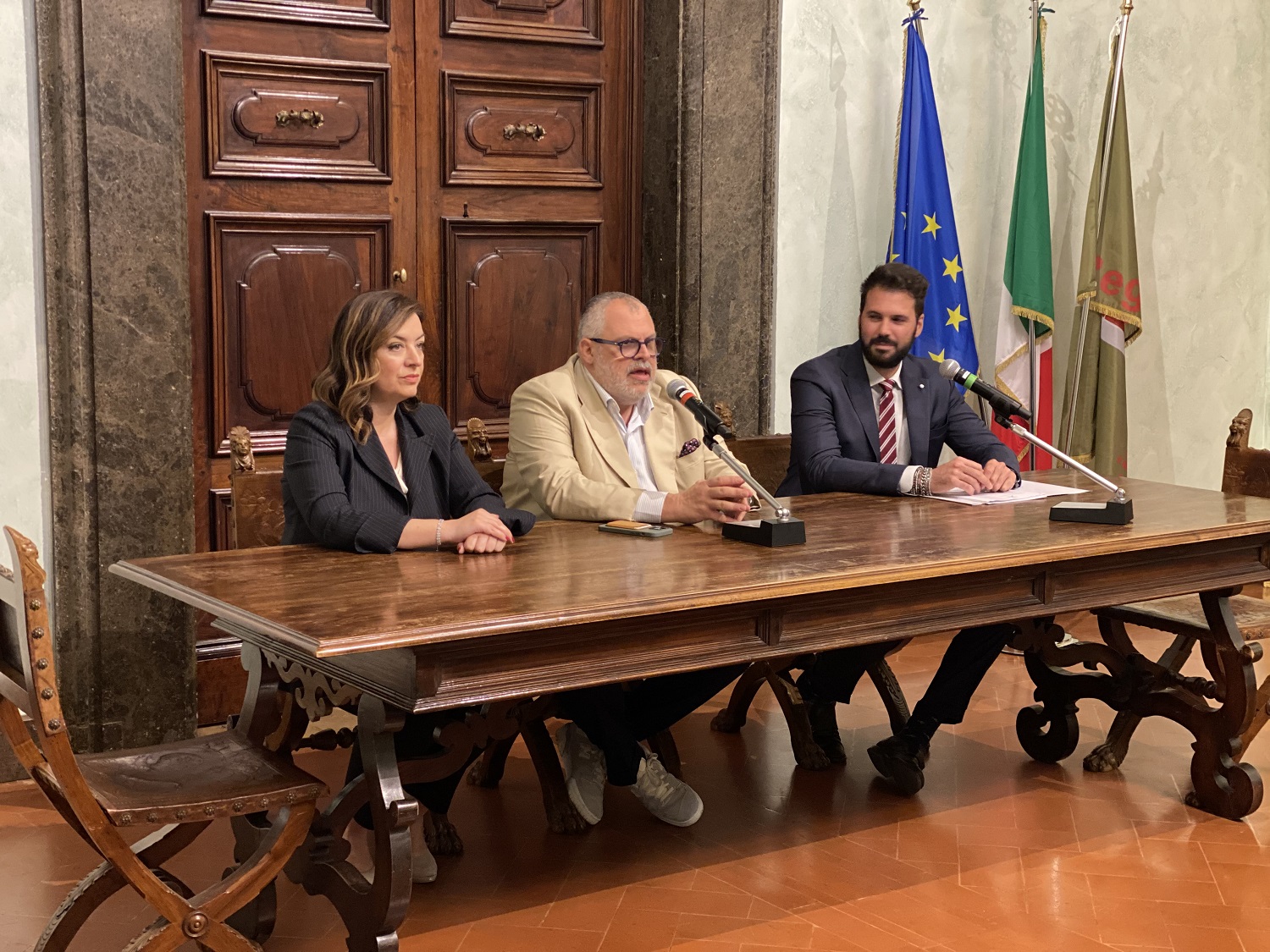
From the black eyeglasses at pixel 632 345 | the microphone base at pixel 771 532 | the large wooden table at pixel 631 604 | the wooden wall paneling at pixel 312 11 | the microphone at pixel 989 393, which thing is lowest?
the large wooden table at pixel 631 604

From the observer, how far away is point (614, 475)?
441 cm

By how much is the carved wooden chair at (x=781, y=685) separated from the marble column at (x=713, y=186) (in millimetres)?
509

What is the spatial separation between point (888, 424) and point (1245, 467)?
1.28 meters

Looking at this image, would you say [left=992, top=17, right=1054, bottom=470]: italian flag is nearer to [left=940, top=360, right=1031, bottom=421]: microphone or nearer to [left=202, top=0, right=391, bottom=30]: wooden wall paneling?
[left=940, top=360, right=1031, bottom=421]: microphone

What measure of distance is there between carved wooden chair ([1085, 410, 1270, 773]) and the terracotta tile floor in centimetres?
12

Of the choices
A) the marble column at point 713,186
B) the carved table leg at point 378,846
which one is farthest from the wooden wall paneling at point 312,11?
the carved table leg at point 378,846

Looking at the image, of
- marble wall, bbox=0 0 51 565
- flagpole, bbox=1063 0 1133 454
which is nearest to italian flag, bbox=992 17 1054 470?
flagpole, bbox=1063 0 1133 454

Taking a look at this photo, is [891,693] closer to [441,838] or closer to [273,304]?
[441,838]

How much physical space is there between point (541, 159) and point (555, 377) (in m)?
1.57

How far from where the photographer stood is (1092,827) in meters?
4.28

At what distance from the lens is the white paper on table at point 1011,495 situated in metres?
4.42

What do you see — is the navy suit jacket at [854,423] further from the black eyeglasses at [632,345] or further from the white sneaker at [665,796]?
the white sneaker at [665,796]

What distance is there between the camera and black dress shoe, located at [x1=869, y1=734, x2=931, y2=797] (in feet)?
14.8

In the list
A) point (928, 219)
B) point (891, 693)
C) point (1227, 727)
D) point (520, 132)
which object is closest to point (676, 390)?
point (891, 693)
